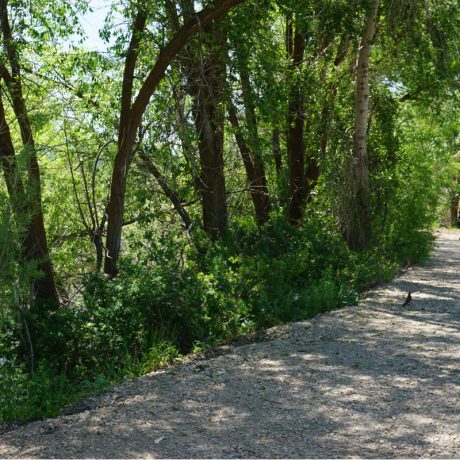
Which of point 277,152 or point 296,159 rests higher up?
point 277,152

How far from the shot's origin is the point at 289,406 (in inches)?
261

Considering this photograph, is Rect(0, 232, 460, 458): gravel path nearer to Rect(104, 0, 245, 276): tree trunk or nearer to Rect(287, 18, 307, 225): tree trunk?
Rect(104, 0, 245, 276): tree trunk

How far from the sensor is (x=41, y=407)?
7.44 meters

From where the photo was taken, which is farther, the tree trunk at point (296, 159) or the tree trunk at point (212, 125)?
the tree trunk at point (296, 159)

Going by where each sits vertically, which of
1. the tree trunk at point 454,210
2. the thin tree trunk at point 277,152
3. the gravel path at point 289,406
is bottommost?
the gravel path at point 289,406

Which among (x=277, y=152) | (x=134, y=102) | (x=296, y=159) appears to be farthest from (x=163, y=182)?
(x=277, y=152)

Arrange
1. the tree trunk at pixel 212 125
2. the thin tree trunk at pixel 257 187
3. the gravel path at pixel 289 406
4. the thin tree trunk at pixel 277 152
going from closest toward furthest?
the gravel path at pixel 289 406 < the tree trunk at pixel 212 125 < the thin tree trunk at pixel 257 187 < the thin tree trunk at pixel 277 152

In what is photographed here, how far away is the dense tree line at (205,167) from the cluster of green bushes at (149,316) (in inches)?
1.2

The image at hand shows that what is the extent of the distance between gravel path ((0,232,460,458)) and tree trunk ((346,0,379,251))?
20.6ft

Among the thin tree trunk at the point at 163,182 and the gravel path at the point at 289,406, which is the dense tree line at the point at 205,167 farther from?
the gravel path at the point at 289,406

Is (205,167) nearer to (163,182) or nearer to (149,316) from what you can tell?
(163,182)

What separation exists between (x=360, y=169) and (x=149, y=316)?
292 inches

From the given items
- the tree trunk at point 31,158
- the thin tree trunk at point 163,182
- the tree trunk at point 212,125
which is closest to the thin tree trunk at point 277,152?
the tree trunk at point 212,125

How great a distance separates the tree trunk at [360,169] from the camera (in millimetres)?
15875
